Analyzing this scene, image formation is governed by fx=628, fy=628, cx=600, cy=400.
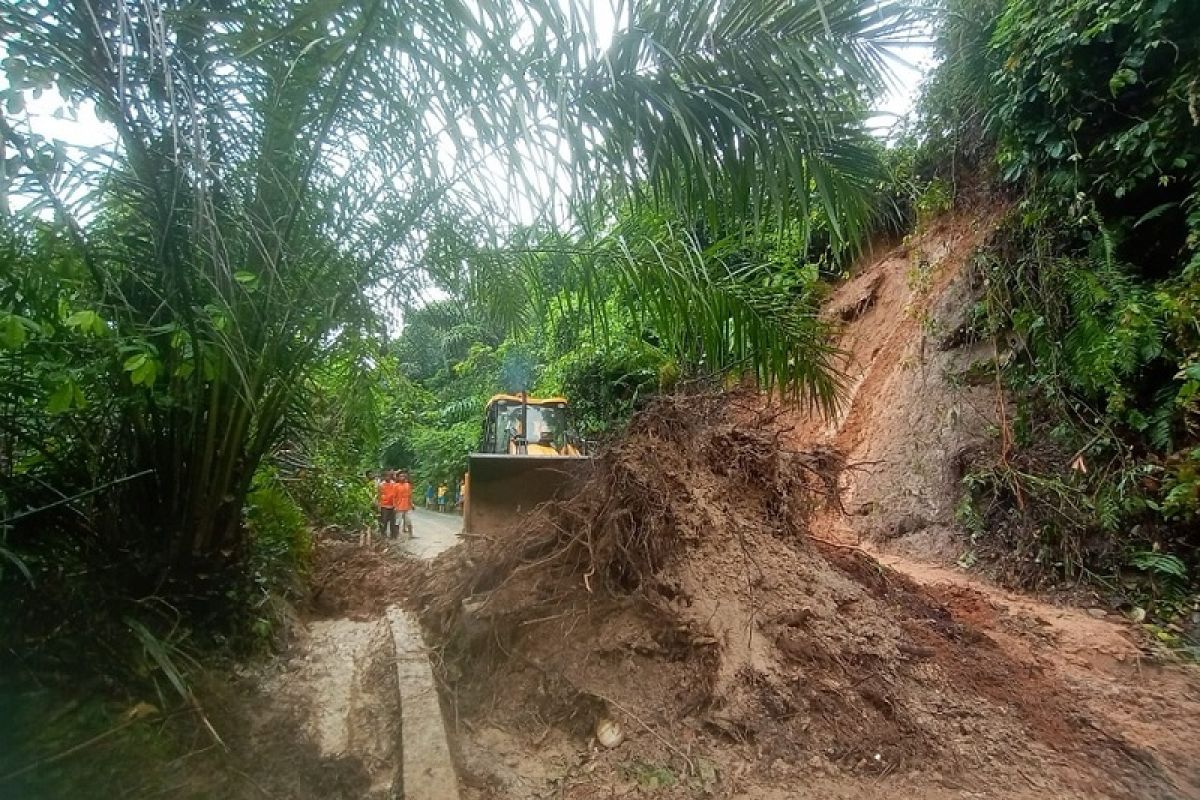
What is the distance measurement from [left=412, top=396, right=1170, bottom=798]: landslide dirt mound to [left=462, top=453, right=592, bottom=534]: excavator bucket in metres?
0.96

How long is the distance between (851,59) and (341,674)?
371 cm

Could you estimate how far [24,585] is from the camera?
8.04 ft

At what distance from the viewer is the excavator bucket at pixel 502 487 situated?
5.10 meters

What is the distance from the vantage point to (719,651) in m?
2.97

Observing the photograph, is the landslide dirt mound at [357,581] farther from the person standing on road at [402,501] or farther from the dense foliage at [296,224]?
the person standing on road at [402,501]

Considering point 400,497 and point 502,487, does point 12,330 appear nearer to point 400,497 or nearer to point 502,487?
point 502,487

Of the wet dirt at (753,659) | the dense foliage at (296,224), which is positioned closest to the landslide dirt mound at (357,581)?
the wet dirt at (753,659)

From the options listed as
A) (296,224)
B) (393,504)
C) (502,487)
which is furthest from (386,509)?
(296,224)

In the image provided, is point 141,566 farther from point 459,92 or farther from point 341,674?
point 459,92

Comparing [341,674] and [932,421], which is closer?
[341,674]

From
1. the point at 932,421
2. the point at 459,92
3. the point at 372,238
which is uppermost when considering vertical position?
the point at 459,92

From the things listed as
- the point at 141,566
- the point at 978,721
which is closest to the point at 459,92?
the point at 141,566

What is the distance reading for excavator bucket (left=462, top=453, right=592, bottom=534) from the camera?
5102 mm

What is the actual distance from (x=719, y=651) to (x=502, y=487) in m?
2.65
